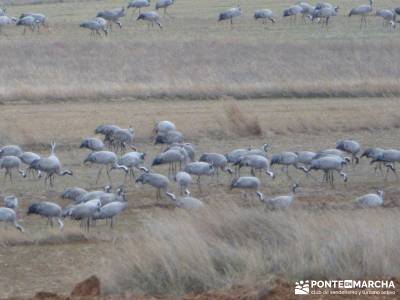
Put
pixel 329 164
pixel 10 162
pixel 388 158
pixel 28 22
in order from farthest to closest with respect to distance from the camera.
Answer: pixel 28 22 → pixel 388 158 → pixel 10 162 → pixel 329 164

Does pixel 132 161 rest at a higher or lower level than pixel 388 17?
higher

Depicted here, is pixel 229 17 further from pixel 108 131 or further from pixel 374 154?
pixel 374 154

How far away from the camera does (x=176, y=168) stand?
2180cm

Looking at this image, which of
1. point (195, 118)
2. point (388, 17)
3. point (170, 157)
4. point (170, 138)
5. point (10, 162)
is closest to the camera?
point (10, 162)

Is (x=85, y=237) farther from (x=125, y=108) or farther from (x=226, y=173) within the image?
(x=125, y=108)

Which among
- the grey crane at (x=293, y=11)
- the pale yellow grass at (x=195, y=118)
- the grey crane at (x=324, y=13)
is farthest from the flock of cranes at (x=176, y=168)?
the grey crane at (x=293, y=11)

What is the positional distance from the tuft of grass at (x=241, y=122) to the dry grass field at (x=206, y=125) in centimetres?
4

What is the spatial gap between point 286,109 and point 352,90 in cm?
369

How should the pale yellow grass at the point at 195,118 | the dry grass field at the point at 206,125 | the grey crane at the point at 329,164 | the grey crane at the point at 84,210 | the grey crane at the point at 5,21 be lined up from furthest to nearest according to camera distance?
the grey crane at the point at 5,21 < the pale yellow grass at the point at 195,118 < the grey crane at the point at 329,164 < the grey crane at the point at 84,210 < the dry grass field at the point at 206,125

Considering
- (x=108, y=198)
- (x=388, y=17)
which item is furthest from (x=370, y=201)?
(x=388, y=17)

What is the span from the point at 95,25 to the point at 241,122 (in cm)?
1495

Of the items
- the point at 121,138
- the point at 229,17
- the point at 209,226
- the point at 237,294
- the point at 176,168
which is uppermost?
the point at 237,294

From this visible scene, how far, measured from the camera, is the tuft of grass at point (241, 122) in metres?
25.9

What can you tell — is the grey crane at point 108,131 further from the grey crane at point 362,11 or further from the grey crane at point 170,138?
the grey crane at point 362,11
